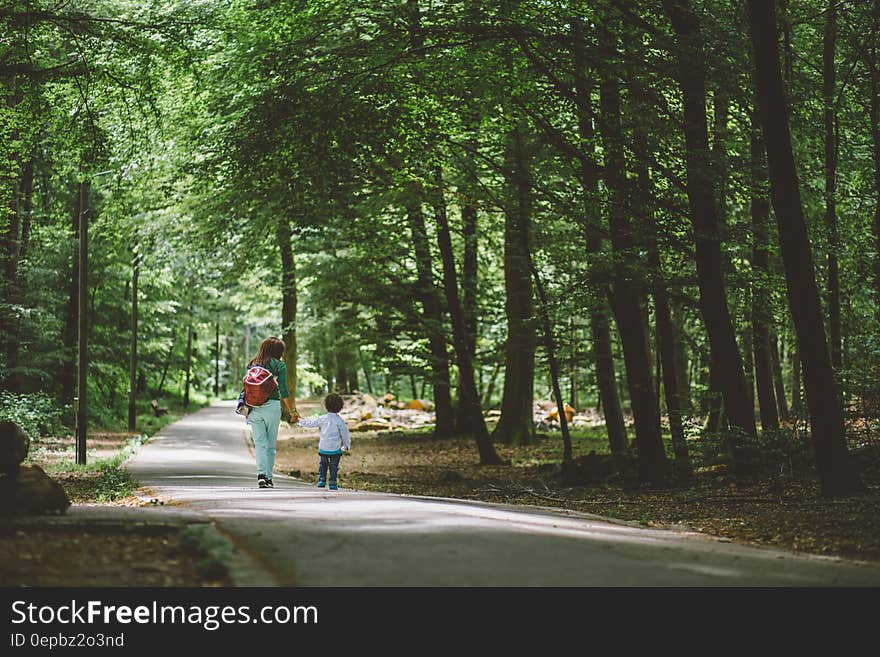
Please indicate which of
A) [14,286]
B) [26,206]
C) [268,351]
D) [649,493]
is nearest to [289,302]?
[26,206]

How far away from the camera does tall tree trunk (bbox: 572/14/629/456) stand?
13.0 m

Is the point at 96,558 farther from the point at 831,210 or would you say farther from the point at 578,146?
the point at 831,210

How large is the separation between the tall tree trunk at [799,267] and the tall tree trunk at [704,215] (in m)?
1.42

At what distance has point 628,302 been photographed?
15000 millimetres

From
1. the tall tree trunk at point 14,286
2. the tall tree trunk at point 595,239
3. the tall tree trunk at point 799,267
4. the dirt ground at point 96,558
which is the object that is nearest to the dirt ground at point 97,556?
the dirt ground at point 96,558

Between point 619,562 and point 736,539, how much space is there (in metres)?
3.30

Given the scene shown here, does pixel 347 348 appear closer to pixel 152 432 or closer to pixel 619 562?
pixel 152 432

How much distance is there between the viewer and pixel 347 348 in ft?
86.8

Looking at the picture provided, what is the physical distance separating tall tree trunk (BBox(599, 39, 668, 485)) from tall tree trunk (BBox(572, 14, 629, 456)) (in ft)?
0.95

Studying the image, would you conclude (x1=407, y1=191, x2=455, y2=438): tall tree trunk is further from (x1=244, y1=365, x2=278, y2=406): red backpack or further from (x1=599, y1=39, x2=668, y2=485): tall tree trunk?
(x1=244, y1=365, x2=278, y2=406): red backpack

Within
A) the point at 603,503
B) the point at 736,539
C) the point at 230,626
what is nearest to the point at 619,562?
the point at 230,626

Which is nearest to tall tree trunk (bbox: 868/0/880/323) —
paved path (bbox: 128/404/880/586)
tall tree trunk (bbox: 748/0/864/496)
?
tall tree trunk (bbox: 748/0/864/496)

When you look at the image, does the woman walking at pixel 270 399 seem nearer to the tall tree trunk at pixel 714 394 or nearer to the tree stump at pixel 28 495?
the tree stump at pixel 28 495

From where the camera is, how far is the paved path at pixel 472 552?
199 inches
